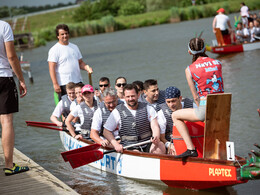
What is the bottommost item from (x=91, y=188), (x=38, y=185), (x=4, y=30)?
(x=91, y=188)

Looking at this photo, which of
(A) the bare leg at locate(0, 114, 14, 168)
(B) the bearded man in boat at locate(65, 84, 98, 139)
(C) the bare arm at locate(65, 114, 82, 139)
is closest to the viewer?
(A) the bare leg at locate(0, 114, 14, 168)

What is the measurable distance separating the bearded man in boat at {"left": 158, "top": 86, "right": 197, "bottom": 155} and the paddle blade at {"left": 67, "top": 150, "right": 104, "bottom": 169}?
0.90m

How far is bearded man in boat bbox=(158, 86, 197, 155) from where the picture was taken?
18.8ft

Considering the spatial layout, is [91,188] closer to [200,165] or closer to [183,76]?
[200,165]

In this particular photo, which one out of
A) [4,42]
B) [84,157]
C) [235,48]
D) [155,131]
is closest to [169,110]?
[155,131]

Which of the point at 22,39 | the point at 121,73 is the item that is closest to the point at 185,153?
the point at 121,73

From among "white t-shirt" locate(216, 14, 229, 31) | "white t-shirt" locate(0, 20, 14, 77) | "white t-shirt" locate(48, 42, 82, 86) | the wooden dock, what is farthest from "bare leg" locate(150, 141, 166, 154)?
"white t-shirt" locate(216, 14, 229, 31)

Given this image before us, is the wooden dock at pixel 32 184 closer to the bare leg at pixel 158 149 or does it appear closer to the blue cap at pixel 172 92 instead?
the bare leg at pixel 158 149

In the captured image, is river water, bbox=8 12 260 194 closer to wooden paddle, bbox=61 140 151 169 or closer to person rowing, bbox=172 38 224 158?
wooden paddle, bbox=61 140 151 169

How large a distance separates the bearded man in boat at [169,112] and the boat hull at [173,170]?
37 cm

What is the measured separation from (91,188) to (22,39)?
35871 mm

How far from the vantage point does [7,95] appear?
16.4 feet

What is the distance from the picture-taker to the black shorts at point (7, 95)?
16.4 ft

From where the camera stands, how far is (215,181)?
4.97 metres
